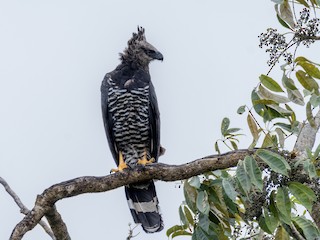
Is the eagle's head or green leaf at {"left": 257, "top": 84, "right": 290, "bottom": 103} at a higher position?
the eagle's head

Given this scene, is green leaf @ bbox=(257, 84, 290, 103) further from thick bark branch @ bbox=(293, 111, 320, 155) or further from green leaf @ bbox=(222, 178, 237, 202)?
green leaf @ bbox=(222, 178, 237, 202)

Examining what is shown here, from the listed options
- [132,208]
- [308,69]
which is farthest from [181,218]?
[132,208]

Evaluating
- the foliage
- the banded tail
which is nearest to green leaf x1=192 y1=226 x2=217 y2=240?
the foliage

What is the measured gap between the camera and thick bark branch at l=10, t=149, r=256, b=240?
4.46m

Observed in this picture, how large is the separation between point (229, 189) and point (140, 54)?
3.81 m

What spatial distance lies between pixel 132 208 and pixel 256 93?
2.75 metres

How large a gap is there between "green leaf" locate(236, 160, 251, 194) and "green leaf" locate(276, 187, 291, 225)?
24cm

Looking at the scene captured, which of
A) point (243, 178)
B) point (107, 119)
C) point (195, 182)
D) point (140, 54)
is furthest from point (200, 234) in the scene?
point (140, 54)

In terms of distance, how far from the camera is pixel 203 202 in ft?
13.9

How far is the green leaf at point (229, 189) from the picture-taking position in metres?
3.91

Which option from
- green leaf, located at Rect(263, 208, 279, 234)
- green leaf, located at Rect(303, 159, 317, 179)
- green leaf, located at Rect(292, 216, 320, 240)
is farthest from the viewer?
green leaf, located at Rect(263, 208, 279, 234)

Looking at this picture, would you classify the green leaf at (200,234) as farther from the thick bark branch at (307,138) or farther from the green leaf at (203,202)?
the thick bark branch at (307,138)

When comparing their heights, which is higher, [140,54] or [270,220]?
[140,54]

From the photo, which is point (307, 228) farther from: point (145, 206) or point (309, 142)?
point (145, 206)
